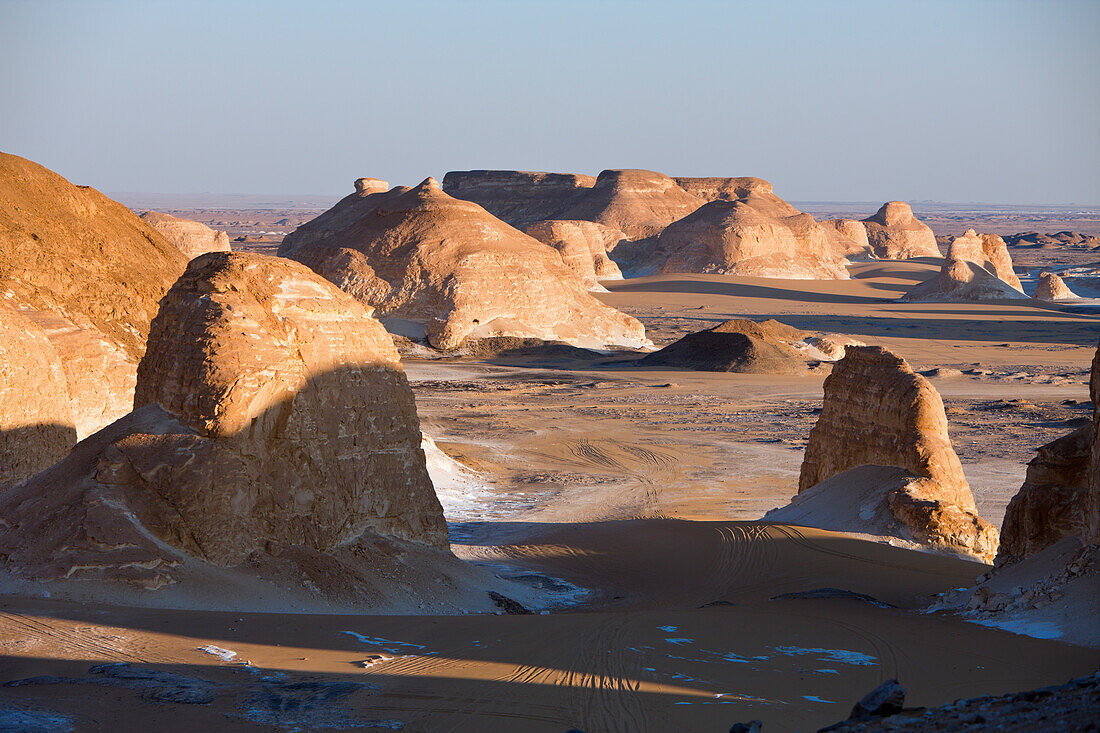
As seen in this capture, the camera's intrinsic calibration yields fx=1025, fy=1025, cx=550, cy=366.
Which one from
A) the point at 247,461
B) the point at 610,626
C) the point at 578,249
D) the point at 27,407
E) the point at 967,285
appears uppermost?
the point at 578,249

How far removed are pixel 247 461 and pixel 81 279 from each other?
26.7 ft

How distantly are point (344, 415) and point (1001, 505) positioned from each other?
34.7 feet

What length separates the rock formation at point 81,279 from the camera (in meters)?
12.8

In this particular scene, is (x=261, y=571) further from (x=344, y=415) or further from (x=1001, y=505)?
(x=1001, y=505)

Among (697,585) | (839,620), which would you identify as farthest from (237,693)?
(697,585)

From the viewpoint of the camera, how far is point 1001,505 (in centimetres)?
1483

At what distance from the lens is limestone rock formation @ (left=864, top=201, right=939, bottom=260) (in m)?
81.6

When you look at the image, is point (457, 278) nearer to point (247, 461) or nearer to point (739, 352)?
point (739, 352)

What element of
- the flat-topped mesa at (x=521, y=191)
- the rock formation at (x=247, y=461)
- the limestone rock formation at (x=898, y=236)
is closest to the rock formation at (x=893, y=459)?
the rock formation at (x=247, y=461)

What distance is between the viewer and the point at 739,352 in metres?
29.6

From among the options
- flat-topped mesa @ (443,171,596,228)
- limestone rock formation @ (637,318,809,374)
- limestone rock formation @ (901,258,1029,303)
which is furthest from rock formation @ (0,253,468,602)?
flat-topped mesa @ (443,171,596,228)

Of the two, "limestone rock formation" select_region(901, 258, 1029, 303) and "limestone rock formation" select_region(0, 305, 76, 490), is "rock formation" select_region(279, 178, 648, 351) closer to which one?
"limestone rock formation" select_region(901, 258, 1029, 303)

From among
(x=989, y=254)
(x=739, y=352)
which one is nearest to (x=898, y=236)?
(x=989, y=254)

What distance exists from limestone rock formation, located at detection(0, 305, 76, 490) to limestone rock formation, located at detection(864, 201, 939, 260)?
3066 inches
